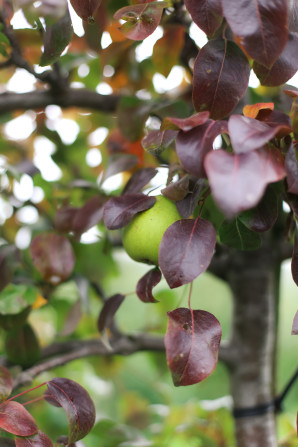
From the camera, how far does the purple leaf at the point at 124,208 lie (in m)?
0.53

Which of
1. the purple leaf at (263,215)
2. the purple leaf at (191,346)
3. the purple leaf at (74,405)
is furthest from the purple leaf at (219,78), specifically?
the purple leaf at (74,405)

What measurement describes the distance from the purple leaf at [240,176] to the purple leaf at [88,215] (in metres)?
0.34

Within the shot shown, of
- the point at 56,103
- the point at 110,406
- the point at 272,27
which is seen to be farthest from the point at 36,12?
the point at 110,406

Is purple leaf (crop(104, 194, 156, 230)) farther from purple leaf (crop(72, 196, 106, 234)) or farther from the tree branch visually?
the tree branch

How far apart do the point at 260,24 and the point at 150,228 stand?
0.23 m

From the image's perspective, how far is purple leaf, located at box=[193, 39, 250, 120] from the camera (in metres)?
0.51

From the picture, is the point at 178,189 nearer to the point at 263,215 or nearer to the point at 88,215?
the point at 263,215

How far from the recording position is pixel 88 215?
2.38 feet

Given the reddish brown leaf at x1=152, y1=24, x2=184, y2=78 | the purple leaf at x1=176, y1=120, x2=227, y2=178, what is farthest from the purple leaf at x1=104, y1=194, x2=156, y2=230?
the reddish brown leaf at x1=152, y1=24, x2=184, y2=78

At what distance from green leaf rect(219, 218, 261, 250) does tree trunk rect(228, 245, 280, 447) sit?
40 cm

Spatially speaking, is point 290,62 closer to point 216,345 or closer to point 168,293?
point 216,345

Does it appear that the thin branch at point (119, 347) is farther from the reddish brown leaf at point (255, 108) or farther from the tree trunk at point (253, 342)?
the reddish brown leaf at point (255, 108)

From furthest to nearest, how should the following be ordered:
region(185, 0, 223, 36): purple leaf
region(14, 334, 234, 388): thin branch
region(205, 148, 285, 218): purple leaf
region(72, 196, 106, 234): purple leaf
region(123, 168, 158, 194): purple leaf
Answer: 1. region(14, 334, 234, 388): thin branch
2. region(72, 196, 106, 234): purple leaf
3. region(123, 168, 158, 194): purple leaf
4. region(185, 0, 223, 36): purple leaf
5. region(205, 148, 285, 218): purple leaf

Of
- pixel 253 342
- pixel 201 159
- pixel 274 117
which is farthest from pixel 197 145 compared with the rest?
pixel 253 342
